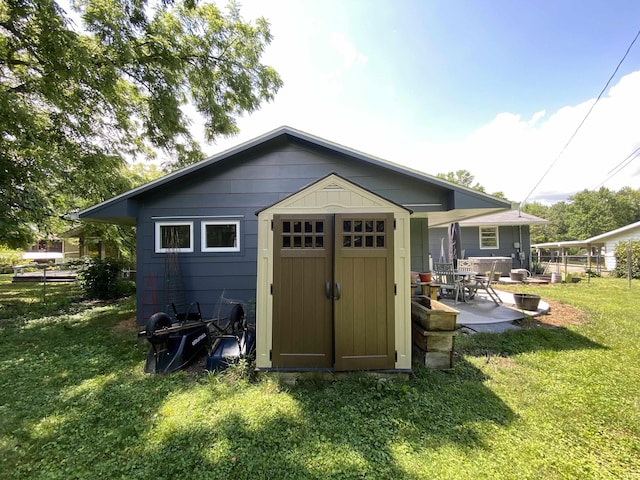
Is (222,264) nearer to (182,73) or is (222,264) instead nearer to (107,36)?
(107,36)

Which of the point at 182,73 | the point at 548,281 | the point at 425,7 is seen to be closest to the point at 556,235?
the point at 548,281

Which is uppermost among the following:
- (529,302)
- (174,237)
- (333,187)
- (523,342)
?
(333,187)

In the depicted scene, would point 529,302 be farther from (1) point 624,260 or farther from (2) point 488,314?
(1) point 624,260

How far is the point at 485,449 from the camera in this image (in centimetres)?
221

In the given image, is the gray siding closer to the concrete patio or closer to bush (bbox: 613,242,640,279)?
bush (bbox: 613,242,640,279)

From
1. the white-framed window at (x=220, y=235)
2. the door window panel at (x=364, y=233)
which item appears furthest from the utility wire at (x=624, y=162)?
the white-framed window at (x=220, y=235)

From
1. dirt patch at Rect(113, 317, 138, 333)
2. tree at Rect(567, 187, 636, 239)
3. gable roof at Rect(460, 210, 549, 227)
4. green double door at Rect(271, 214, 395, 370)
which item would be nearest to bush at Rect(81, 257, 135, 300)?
dirt patch at Rect(113, 317, 138, 333)

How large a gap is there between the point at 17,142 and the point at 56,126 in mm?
1760

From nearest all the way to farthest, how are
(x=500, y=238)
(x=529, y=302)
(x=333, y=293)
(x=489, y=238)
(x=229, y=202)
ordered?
1. (x=333, y=293)
2. (x=229, y=202)
3. (x=529, y=302)
4. (x=500, y=238)
5. (x=489, y=238)

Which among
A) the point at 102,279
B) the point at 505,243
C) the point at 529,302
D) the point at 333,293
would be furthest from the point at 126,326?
the point at 505,243

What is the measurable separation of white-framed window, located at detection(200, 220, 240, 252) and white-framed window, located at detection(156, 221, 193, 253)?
0.29 meters

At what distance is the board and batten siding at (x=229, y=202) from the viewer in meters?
5.70

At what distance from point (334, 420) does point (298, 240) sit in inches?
75.7

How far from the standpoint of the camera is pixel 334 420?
2.60 m
